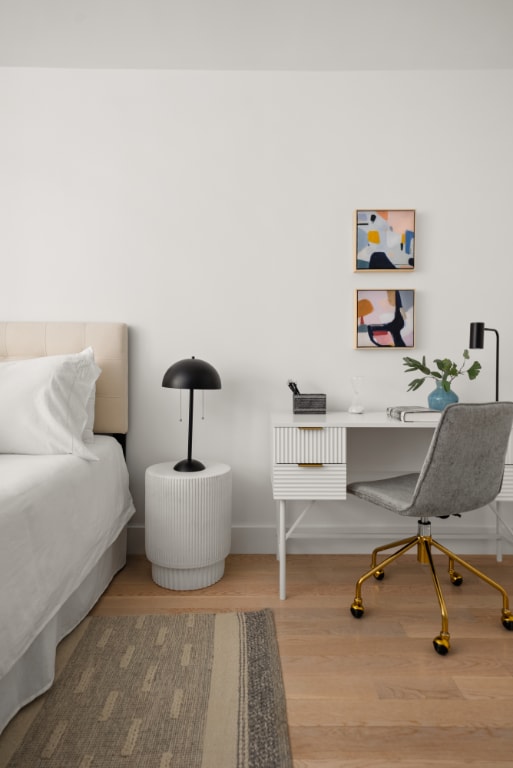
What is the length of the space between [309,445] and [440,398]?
0.72 m

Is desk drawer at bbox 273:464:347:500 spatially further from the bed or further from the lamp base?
the bed

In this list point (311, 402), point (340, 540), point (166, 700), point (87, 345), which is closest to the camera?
point (166, 700)

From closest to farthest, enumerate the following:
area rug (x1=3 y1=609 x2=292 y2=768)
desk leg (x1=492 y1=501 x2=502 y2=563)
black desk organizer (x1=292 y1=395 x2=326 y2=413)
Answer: area rug (x1=3 y1=609 x2=292 y2=768)
black desk organizer (x1=292 y1=395 x2=326 y2=413)
desk leg (x1=492 y1=501 x2=502 y2=563)

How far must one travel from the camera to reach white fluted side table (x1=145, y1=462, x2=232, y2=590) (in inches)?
88.2

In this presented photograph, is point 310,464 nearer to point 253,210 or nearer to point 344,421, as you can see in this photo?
point 344,421

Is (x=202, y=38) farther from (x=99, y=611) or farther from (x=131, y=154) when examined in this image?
(x=99, y=611)

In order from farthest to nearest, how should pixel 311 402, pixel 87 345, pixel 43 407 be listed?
pixel 87 345 < pixel 311 402 < pixel 43 407

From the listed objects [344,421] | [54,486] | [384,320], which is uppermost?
[384,320]

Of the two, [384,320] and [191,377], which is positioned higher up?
[384,320]

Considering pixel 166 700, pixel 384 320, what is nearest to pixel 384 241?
pixel 384 320

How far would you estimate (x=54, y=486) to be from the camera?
1.69 meters

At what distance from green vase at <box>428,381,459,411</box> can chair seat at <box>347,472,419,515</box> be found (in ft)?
1.22

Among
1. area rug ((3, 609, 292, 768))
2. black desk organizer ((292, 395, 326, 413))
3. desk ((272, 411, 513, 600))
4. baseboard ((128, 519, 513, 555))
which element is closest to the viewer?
area rug ((3, 609, 292, 768))

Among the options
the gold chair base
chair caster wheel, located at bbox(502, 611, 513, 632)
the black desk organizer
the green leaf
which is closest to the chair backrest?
the gold chair base
